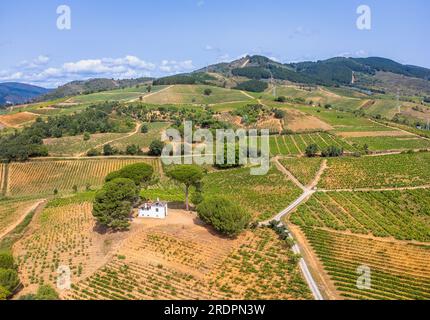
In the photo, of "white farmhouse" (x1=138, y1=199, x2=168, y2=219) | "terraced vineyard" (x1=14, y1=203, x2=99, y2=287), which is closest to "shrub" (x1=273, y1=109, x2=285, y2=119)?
"terraced vineyard" (x1=14, y1=203, x2=99, y2=287)

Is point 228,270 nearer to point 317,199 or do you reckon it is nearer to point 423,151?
point 317,199

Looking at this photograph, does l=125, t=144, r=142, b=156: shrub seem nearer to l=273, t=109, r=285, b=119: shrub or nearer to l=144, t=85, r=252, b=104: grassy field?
l=273, t=109, r=285, b=119: shrub

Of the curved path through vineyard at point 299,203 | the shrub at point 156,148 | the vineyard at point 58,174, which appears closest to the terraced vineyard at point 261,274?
the curved path through vineyard at point 299,203

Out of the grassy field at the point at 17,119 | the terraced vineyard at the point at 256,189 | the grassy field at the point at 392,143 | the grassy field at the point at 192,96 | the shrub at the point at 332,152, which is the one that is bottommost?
the terraced vineyard at the point at 256,189

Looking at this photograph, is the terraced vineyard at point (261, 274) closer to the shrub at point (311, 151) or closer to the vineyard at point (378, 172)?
the vineyard at point (378, 172)

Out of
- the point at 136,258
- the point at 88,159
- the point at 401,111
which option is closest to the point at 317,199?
the point at 136,258

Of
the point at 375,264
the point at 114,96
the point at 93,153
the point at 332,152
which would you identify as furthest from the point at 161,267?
the point at 114,96
